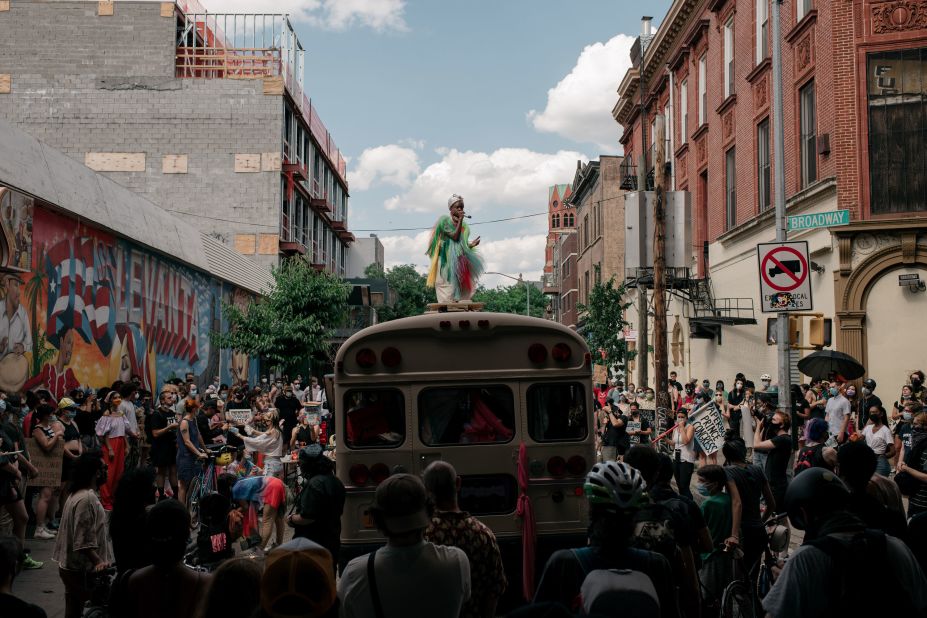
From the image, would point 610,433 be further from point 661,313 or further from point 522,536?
point 522,536

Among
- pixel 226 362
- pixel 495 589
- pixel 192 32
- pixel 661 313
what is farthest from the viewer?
pixel 192 32

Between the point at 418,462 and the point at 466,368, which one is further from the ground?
the point at 466,368

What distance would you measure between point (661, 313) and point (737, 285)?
7708 mm

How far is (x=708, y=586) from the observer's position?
693cm

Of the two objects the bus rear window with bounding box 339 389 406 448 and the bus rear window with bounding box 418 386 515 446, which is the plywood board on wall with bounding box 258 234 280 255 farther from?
the bus rear window with bounding box 418 386 515 446

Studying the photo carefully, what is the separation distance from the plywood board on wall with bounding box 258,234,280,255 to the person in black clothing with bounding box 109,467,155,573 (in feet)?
120

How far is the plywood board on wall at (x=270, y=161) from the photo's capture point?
138ft

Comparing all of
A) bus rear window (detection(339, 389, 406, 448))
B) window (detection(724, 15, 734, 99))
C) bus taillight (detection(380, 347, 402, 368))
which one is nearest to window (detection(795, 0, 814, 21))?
window (detection(724, 15, 734, 99))

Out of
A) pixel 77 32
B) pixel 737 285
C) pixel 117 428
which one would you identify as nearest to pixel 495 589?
pixel 117 428

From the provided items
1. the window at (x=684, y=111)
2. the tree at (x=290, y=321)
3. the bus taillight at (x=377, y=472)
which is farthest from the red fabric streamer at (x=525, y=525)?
the window at (x=684, y=111)

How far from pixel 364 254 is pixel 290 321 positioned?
5096cm

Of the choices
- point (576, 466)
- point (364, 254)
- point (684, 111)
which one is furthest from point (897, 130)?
point (364, 254)

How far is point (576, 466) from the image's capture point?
815cm

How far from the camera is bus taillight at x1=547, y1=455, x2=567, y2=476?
8148mm
